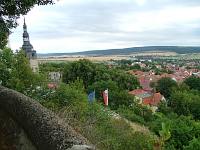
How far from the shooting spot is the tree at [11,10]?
30.3 ft

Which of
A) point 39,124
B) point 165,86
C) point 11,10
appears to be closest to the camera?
point 39,124

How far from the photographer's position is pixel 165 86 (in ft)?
287

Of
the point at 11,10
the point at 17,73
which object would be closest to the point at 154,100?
the point at 17,73

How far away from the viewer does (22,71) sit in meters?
25.3

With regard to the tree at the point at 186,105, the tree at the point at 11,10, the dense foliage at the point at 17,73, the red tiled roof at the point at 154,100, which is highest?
the tree at the point at 11,10

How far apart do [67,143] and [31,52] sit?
5578cm

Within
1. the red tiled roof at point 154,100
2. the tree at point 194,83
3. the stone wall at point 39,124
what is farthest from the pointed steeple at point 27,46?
the stone wall at point 39,124

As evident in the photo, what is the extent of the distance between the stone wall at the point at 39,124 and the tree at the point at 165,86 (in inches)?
3055

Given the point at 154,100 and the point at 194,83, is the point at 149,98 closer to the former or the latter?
the point at 154,100

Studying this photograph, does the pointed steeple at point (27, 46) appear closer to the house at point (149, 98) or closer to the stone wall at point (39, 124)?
the house at point (149, 98)

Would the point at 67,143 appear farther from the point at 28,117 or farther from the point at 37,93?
the point at 37,93

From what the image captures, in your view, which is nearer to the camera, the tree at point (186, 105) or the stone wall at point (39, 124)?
the stone wall at point (39, 124)

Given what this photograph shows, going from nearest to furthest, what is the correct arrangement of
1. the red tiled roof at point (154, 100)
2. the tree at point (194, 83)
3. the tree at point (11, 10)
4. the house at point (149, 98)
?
1. the tree at point (11, 10)
2. the house at point (149, 98)
3. the red tiled roof at point (154, 100)
4. the tree at point (194, 83)

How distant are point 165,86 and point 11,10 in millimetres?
79055
